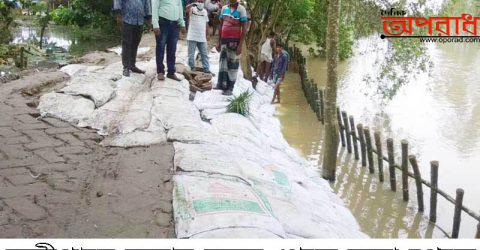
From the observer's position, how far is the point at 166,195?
10.7 feet

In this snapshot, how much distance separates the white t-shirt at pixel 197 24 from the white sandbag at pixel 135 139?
274cm

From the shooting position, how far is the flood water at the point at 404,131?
5.84 metres

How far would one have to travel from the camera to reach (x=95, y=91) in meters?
5.28

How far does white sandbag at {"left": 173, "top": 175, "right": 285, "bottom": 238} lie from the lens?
9.18ft

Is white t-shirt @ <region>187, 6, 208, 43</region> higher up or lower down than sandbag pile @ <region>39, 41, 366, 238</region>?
higher up

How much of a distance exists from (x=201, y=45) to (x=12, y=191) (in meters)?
4.33

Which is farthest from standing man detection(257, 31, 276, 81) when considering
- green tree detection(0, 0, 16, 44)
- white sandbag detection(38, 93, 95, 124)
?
white sandbag detection(38, 93, 95, 124)

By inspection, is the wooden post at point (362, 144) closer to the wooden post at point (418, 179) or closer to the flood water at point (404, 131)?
the flood water at point (404, 131)

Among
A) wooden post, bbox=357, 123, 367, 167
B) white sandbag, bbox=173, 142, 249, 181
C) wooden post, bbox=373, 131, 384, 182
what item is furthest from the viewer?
wooden post, bbox=357, 123, 367, 167

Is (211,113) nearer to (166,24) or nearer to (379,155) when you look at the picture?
(166,24)

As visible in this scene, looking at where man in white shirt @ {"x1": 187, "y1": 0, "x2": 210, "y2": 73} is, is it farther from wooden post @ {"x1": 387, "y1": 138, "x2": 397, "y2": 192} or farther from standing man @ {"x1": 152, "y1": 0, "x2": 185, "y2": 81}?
wooden post @ {"x1": 387, "y1": 138, "x2": 397, "y2": 192}

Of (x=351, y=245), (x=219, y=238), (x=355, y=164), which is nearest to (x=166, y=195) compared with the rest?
(x=219, y=238)

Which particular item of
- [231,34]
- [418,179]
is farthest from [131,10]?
[418,179]

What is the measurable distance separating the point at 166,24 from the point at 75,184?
2881 mm
